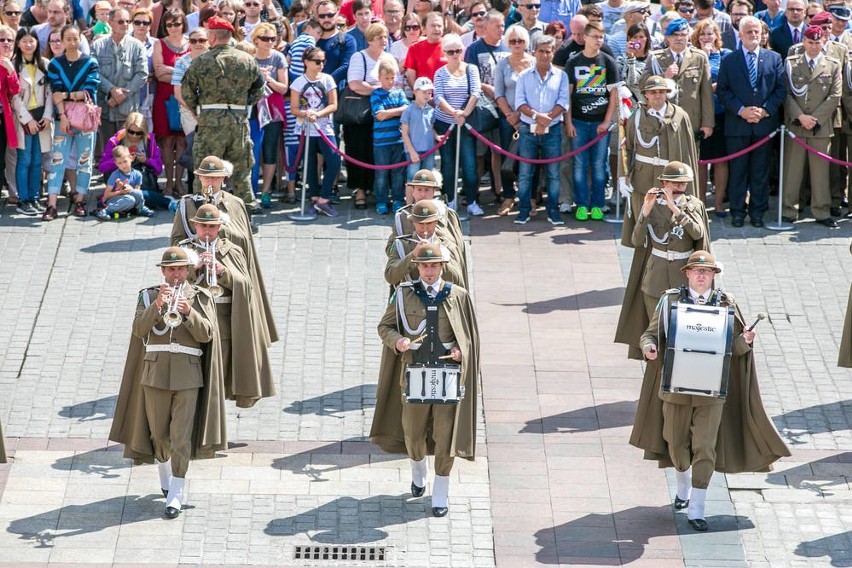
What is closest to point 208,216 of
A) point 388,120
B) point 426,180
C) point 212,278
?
point 212,278

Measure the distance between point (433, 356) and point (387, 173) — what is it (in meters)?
6.66

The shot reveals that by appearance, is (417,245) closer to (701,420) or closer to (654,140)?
(701,420)

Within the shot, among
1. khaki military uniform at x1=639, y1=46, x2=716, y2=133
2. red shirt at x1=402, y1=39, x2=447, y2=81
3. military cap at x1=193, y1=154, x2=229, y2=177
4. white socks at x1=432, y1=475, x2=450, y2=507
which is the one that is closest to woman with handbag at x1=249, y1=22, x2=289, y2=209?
red shirt at x1=402, y1=39, x2=447, y2=81

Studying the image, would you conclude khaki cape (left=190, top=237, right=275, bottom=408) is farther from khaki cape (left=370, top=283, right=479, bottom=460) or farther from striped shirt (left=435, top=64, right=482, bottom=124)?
striped shirt (left=435, top=64, right=482, bottom=124)

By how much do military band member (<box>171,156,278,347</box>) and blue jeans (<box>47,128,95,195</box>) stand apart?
14.5 feet

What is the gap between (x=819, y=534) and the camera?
10.8 meters

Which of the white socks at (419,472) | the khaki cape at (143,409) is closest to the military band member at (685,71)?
the white socks at (419,472)

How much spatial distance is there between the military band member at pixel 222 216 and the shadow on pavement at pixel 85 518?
1896 mm

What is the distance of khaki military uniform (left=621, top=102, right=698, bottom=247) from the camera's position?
14445mm

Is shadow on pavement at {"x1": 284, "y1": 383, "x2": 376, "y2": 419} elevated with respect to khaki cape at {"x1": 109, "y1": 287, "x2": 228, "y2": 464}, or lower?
lower

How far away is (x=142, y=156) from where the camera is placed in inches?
667

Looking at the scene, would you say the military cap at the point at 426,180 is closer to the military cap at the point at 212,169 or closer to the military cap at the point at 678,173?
the military cap at the point at 212,169

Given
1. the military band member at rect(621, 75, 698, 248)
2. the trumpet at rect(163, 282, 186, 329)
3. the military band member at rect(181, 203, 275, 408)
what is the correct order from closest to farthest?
the trumpet at rect(163, 282, 186, 329) < the military band member at rect(181, 203, 275, 408) < the military band member at rect(621, 75, 698, 248)

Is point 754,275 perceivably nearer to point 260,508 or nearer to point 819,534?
point 819,534
